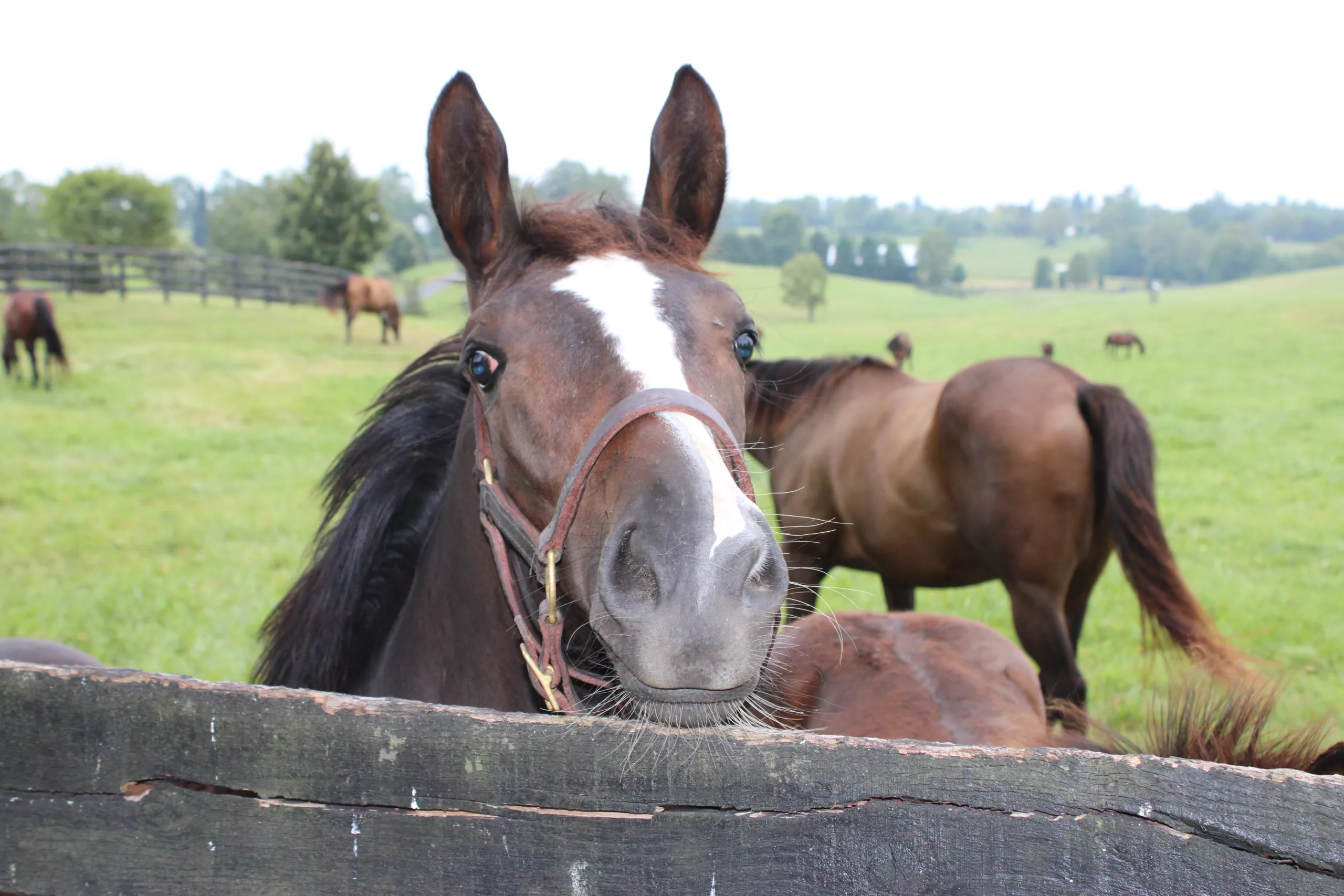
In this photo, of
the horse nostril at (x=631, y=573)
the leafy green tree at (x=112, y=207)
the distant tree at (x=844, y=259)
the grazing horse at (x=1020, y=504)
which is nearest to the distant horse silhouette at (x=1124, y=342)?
the grazing horse at (x=1020, y=504)

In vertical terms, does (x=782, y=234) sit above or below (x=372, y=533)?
above

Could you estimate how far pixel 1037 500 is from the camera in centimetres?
463

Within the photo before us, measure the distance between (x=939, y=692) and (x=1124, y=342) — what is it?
3006cm

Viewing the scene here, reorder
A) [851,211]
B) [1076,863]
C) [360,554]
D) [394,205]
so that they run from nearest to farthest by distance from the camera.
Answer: [1076,863] → [360,554] → [394,205] → [851,211]

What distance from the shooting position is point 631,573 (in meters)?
1.32

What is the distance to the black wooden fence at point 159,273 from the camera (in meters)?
27.1

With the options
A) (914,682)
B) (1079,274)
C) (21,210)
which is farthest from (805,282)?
(21,210)

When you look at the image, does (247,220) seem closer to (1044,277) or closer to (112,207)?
(112,207)

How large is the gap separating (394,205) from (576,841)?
337 ft

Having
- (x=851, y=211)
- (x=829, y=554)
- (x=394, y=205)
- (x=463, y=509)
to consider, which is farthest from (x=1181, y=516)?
(x=851, y=211)

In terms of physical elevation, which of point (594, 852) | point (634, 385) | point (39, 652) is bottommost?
point (39, 652)

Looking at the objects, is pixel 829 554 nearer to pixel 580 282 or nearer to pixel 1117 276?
pixel 580 282

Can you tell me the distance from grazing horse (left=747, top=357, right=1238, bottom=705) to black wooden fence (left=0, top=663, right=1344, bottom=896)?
3.01 meters

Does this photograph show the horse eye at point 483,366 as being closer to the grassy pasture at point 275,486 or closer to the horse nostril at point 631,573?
the horse nostril at point 631,573
